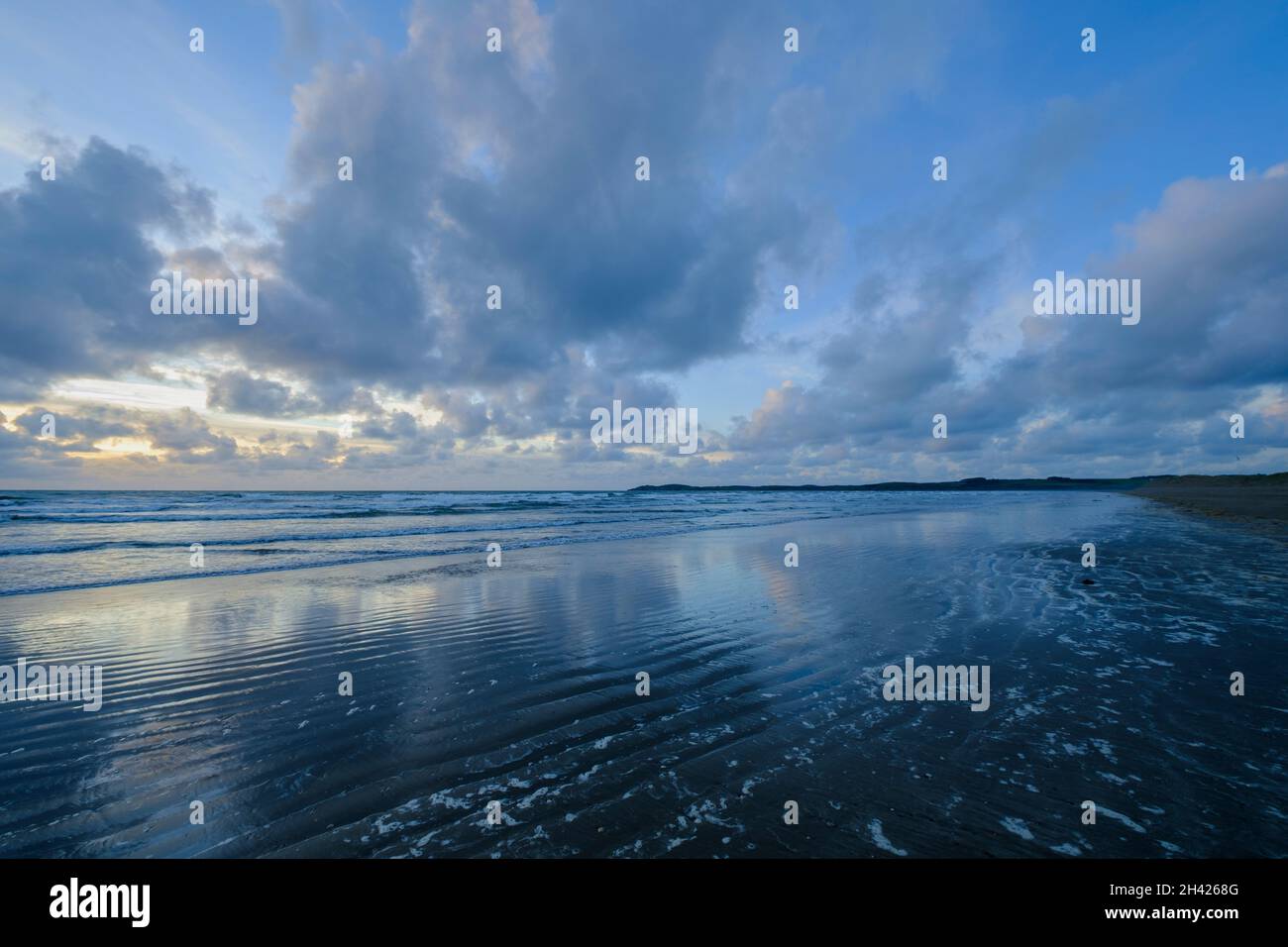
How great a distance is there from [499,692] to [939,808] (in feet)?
17.5

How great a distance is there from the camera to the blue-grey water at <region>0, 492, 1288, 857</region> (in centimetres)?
412

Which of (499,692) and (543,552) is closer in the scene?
(499,692)

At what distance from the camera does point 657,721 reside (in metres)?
6.23

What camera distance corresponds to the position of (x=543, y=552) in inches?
937

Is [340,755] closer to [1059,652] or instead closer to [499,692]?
[499,692]

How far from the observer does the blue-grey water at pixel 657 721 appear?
412cm

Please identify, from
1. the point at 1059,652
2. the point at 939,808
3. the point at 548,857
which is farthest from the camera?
the point at 1059,652

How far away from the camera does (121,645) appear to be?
988cm
